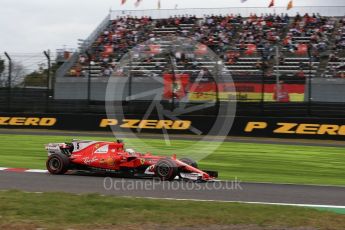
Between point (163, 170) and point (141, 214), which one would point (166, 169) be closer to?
point (163, 170)

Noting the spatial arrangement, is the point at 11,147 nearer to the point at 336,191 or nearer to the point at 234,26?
the point at 336,191

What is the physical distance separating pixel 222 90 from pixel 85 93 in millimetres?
6346

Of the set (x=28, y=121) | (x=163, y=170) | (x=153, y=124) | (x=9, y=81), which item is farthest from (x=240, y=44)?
(x=163, y=170)

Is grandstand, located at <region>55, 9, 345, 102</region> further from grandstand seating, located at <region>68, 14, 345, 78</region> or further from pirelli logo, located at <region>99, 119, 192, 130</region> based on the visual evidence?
pirelli logo, located at <region>99, 119, 192, 130</region>

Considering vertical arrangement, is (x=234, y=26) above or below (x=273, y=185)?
Answer: above

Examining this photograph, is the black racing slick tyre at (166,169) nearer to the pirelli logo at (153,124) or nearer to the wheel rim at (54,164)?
the wheel rim at (54,164)

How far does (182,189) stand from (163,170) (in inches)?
38.3

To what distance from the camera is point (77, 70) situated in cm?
2578

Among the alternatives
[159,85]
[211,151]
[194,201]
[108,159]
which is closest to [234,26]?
[159,85]

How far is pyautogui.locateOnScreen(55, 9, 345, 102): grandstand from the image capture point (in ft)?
78.1

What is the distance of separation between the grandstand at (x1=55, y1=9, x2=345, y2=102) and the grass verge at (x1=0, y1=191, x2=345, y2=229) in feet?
52.7

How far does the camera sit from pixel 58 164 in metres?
11.2

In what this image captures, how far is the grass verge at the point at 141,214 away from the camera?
20.7 ft

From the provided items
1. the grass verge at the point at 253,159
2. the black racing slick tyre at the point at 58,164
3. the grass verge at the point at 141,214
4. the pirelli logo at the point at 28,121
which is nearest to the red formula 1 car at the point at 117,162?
the black racing slick tyre at the point at 58,164
